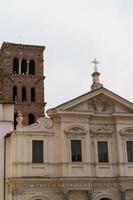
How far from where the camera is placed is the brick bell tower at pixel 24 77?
56875mm

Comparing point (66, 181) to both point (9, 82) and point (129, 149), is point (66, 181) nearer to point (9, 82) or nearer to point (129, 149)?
point (129, 149)

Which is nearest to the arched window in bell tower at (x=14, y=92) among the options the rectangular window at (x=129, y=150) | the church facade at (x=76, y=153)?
the church facade at (x=76, y=153)

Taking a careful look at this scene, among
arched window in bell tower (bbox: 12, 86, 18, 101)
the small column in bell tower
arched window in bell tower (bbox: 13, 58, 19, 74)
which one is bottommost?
the small column in bell tower

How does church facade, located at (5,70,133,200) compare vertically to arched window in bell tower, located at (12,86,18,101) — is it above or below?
below

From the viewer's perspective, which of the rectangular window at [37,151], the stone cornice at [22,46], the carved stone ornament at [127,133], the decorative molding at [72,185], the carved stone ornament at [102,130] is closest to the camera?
the decorative molding at [72,185]

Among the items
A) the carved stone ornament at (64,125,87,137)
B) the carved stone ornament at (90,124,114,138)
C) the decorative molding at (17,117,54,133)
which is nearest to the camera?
the decorative molding at (17,117,54,133)

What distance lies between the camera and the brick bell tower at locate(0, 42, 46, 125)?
56875mm

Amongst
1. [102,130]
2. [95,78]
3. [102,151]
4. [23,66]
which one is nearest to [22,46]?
[23,66]

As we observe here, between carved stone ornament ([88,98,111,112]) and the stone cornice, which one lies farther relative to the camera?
the stone cornice

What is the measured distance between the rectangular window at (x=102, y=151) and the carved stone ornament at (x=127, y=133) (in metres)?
1.38

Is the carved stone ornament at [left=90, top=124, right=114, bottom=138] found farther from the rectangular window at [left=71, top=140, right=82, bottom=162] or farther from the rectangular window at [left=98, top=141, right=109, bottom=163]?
the rectangular window at [left=71, top=140, right=82, bottom=162]

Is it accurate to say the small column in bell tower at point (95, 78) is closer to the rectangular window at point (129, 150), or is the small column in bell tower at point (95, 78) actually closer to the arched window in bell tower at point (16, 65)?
the rectangular window at point (129, 150)

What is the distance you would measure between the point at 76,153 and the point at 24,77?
3048 centimetres

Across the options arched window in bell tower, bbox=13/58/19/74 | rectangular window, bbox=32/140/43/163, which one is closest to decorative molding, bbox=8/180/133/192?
rectangular window, bbox=32/140/43/163
